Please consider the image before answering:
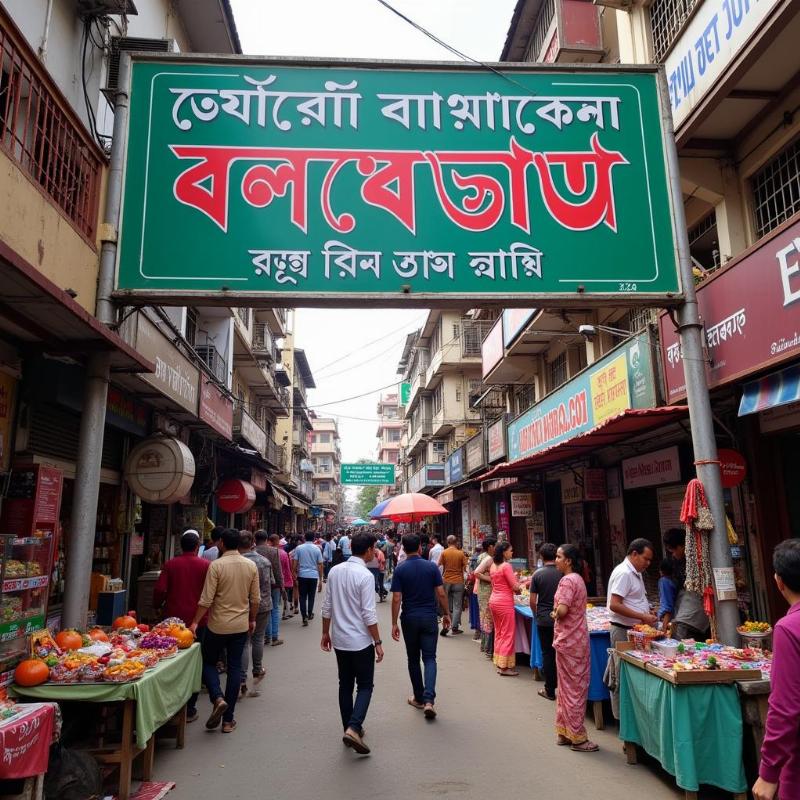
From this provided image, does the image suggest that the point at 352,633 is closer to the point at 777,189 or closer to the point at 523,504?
the point at 777,189

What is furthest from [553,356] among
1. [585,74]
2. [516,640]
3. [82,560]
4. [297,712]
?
[82,560]

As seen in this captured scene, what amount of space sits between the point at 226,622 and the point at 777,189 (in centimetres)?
876

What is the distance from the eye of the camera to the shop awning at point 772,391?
20.1ft

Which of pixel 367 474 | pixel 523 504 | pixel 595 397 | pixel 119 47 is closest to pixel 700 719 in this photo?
pixel 595 397

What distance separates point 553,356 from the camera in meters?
18.5

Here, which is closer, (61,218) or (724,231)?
(61,218)

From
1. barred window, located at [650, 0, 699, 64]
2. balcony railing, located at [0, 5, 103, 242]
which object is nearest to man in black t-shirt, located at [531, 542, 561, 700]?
balcony railing, located at [0, 5, 103, 242]

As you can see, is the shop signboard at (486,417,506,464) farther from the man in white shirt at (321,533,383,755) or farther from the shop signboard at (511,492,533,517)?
the man in white shirt at (321,533,383,755)

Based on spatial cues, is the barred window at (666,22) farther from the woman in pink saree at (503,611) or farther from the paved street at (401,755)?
the paved street at (401,755)

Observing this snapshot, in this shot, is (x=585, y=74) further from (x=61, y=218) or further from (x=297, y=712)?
(x=297, y=712)

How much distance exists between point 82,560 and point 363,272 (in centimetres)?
376

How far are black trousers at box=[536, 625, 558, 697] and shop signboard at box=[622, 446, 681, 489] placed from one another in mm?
4029

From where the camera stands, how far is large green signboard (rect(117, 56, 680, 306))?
6586 mm

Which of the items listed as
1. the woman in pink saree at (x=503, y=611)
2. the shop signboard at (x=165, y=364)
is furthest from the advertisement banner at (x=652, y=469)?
the shop signboard at (x=165, y=364)
